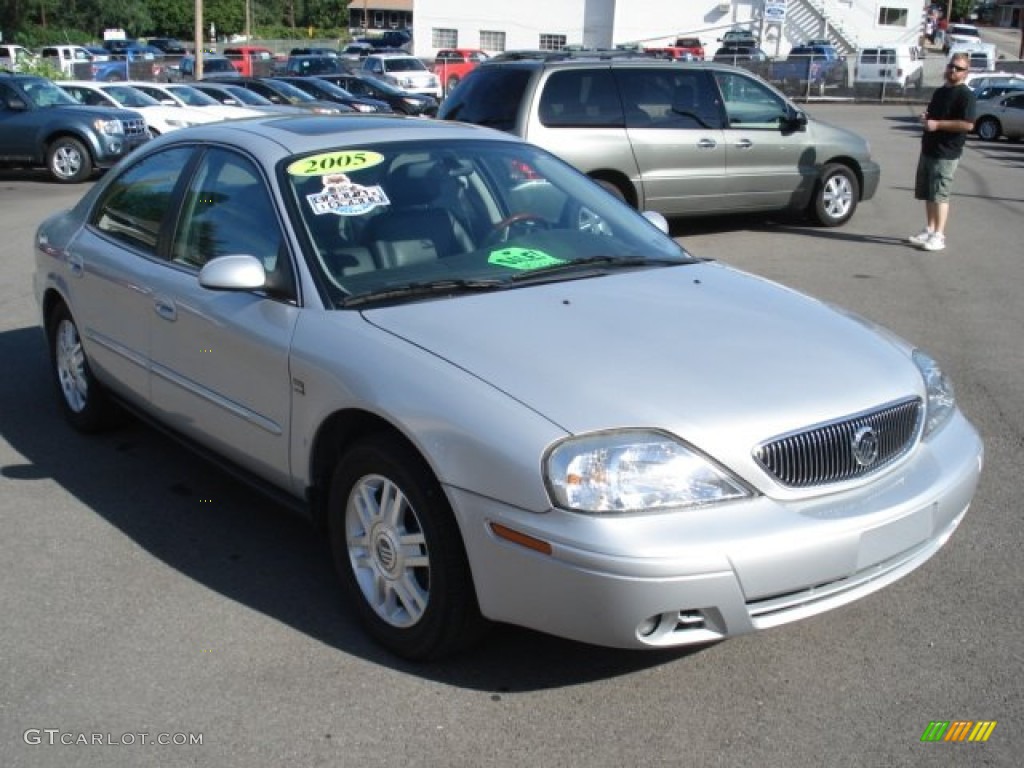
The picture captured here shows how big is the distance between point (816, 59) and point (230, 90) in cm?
2785

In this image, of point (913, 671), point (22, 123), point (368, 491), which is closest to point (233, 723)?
point (368, 491)

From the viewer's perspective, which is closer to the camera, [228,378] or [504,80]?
[228,378]

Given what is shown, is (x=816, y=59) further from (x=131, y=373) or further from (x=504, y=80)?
(x=131, y=373)

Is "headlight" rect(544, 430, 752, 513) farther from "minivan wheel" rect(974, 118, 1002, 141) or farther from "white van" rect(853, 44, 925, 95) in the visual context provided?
"white van" rect(853, 44, 925, 95)

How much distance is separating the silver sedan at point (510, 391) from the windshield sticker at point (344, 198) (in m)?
0.01

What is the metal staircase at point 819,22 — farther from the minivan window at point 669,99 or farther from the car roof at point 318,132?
the car roof at point 318,132

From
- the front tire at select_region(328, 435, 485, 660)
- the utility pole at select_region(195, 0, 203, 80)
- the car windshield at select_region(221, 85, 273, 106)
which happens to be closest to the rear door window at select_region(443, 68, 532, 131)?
the front tire at select_region(328, 435, 485, 660)

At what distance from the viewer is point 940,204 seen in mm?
10664

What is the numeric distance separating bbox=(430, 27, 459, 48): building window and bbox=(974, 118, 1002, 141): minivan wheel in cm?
3906

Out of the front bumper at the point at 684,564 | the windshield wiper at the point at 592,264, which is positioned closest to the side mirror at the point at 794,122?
the windshield wiper at the point at 592,264

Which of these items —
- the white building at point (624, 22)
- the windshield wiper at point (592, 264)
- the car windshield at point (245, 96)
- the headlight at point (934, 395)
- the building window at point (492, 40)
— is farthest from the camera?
the building window at point (492, 40)

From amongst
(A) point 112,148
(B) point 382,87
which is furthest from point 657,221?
(B) point 382,87

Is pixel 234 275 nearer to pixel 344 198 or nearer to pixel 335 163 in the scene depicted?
pixel 344 198

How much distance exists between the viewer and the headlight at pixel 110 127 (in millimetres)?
17578
